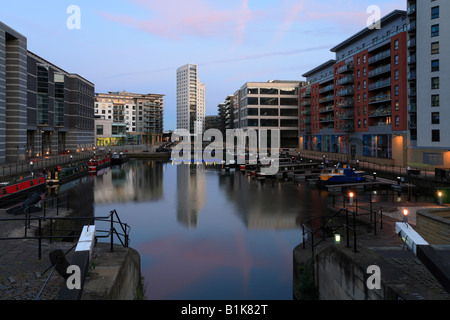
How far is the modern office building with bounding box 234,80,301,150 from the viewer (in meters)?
124

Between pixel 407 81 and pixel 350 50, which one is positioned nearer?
pixel 407 81

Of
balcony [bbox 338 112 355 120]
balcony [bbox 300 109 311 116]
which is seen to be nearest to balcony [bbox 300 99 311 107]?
balcony [bbox 300 109 311 116]

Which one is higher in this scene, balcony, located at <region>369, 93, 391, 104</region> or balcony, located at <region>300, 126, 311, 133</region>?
balcony, located at <region>369, 93, 391, 104</region>

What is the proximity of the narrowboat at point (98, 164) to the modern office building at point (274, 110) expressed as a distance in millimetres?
55564

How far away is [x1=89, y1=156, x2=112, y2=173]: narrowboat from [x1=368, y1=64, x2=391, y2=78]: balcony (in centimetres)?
5434

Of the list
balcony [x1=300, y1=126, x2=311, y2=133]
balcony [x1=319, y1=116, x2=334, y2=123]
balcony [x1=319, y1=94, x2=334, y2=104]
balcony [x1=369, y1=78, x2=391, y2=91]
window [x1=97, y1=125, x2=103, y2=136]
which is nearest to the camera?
balcony [x1=369, y1=78, x2=391, y2=91]

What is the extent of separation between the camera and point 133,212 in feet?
103

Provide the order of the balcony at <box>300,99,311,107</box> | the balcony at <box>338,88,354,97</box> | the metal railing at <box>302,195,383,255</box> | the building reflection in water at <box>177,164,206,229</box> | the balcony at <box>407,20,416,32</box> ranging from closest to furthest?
the metal railing at <box>302,195,383,255</box>
the building reflection in water at <box>177,164,206,229</box>
the balcony at <box>407,20,416,32</box>
the balcony at <box>338,88,354,97</box>
the balcony at <box>300,99,311,107</box>

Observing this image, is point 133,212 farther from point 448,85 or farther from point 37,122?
point 37,122

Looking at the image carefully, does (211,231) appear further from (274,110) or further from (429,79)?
(274,110)

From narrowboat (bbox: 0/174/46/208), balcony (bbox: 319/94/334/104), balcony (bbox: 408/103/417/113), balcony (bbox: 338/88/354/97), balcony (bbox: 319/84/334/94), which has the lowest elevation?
narrowboat (bbox: 0/174/46/208)

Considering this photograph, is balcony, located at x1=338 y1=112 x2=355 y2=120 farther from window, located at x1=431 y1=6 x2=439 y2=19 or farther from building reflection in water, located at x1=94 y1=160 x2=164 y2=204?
building reflection in water, located at x1=94 y1=160 x2=164 y2=204
